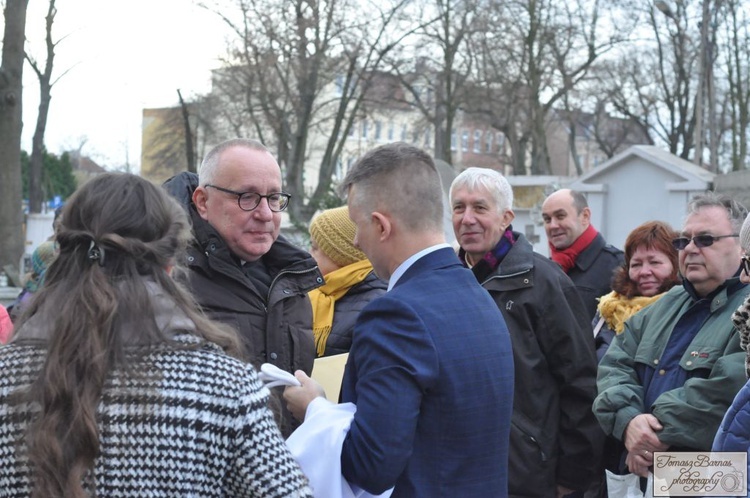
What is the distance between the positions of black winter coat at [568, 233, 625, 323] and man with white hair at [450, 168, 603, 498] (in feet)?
5.56

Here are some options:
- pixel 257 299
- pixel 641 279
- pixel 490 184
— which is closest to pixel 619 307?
pixel 641 279

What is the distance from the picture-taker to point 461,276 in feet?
8.63

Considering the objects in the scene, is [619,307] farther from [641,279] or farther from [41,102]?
[41,102]

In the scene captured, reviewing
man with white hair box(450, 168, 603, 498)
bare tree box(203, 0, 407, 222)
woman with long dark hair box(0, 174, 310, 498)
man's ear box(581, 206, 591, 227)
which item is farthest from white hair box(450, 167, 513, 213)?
bare tree box(203, 0, 407, 222)

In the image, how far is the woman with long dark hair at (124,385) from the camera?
191 centimetres

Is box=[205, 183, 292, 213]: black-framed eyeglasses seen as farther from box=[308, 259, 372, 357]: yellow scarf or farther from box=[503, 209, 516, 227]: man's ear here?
box=[503, 209, 516, 227]: man's ear

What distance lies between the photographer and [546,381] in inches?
163

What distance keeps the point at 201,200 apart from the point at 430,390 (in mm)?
1542

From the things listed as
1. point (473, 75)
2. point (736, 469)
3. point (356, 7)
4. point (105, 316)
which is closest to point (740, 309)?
point (736, 469)

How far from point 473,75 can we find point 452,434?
33862 millimetres

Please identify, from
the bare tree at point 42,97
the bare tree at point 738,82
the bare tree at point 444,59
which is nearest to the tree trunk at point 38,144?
the bare tree at point 42,97

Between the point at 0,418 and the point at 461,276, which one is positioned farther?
the point at 461,276

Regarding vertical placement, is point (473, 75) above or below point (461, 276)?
above

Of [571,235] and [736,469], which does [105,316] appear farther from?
[571,235]
